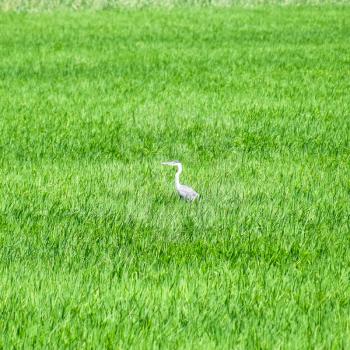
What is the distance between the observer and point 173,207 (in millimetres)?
7375

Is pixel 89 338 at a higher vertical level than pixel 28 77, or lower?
higher

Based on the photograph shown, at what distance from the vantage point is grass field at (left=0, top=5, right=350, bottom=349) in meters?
4.96

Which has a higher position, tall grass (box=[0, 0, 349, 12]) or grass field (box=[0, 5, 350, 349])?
grass field (box=[0, 5, 350, 349])

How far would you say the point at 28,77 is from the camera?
619 inches

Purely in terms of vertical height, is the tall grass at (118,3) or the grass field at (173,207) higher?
the grass field at (173,207)

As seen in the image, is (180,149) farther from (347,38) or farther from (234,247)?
(347,38)

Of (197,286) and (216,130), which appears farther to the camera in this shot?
(216,130)

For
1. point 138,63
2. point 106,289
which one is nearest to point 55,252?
point 106,289

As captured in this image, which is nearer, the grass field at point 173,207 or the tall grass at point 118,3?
the grass field at point 173,207

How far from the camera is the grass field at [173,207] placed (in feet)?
16.3

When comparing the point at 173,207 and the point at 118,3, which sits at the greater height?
the point at 173,207

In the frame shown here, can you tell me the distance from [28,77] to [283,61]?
17.5 ft

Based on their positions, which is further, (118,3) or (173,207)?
(118,3)

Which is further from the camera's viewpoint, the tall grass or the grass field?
the tall grass
